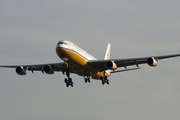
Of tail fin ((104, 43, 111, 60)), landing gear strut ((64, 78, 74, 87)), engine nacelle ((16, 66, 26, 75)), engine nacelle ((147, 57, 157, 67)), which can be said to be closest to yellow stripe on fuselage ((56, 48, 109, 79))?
landing gear strut ((64, 78, 74, 87))

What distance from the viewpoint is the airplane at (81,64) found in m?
67.6

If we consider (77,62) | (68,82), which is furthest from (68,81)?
(77,62)

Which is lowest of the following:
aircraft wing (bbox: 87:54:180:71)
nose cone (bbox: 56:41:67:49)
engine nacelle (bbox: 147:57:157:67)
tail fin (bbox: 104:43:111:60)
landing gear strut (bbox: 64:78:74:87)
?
landing gear strut (bbox: 64:78:74:87)

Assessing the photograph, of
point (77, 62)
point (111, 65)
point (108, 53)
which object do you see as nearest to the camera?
point (77, 62)

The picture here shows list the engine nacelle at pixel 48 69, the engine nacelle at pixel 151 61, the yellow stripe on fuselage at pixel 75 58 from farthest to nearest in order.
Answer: the engine nacelle at pixel 48 69, the engine nacelle at pixel 151 61, the yellow stripe on fuselage at pixel 75 58

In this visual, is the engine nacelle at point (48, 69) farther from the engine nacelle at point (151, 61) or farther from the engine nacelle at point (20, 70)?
the engine nacelle at point (151, 61)

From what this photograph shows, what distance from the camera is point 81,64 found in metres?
69.8

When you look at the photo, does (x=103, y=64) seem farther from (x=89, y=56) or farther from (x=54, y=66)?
(x=54, y=66)

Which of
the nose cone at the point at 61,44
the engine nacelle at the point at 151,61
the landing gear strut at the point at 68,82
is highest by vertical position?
the nose cone at the point at 61,44

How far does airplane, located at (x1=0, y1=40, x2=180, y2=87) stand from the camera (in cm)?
6756

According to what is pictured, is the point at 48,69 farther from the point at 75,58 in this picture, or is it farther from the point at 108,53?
the point at 108,53

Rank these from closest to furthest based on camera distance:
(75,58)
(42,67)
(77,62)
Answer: (75,58) → (77,62) → (42,67)

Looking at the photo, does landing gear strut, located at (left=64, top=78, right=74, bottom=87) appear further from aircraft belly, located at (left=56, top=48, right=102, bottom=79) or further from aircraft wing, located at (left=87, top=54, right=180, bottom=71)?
aircraft wing, located at (left=87, top=54, right=180, bottom=71)

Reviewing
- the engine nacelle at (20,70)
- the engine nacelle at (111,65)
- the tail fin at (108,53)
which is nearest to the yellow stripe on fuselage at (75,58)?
the engine nacelle at (111,65)
